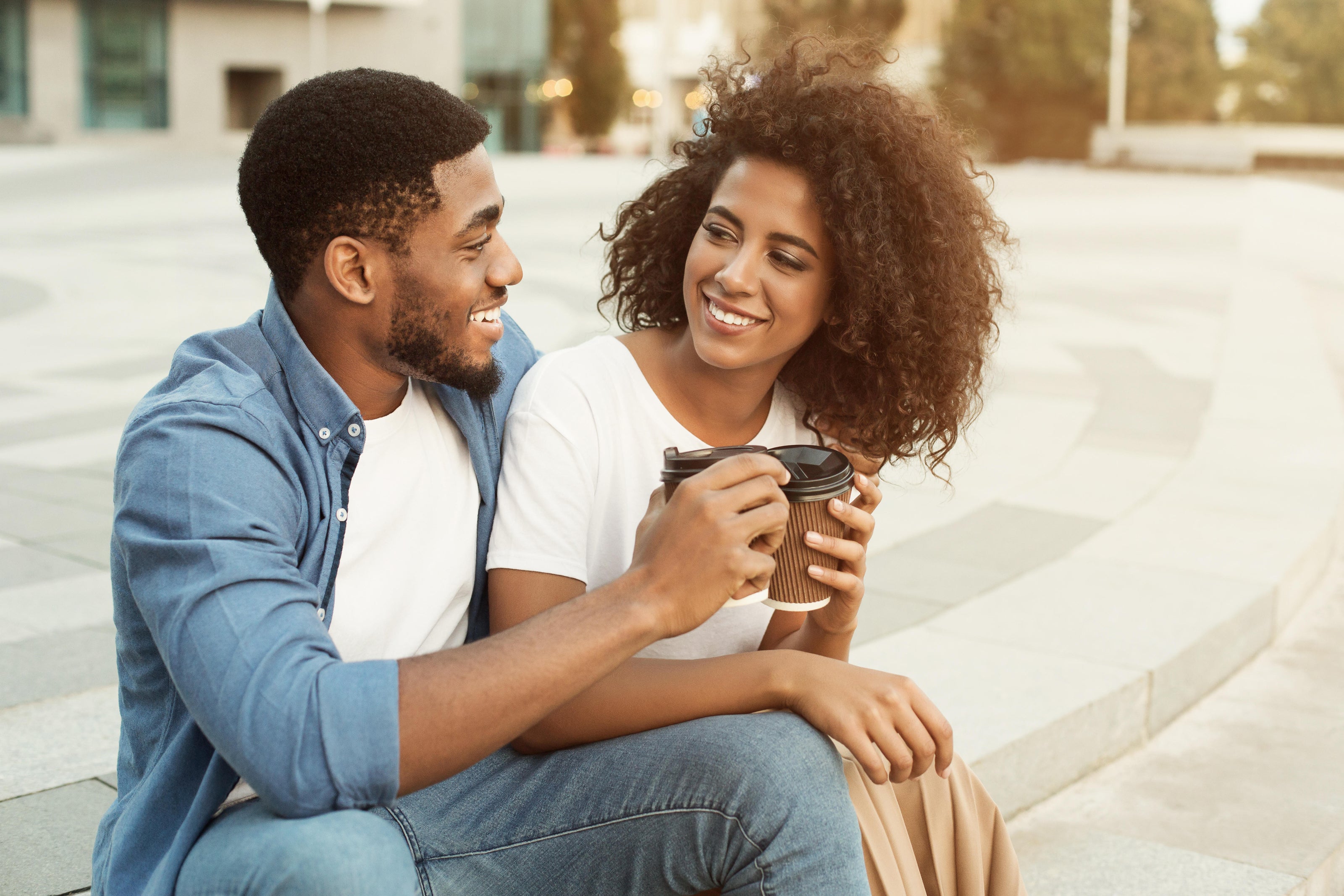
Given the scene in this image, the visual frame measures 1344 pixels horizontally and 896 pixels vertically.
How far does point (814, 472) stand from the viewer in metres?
1.91

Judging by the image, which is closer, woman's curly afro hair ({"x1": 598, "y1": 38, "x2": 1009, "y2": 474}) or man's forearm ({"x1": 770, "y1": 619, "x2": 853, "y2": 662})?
man's forearm ({"x1": 770, "y1": 619, "x2": 853, "y2": 662})

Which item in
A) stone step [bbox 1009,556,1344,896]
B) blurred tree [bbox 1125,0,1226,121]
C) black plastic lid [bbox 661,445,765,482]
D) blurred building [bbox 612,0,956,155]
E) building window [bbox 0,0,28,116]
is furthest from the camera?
blurred building [bbox 612,0,956,155]

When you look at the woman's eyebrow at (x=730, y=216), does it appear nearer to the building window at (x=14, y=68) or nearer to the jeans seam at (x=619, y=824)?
the jeans seam at (x=619, y=824)

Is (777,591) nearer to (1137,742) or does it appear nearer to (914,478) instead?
(1137,742)

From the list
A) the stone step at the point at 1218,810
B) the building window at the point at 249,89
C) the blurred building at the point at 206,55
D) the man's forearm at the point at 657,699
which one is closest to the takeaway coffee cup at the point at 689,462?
the man's forearm at the point at 657,699

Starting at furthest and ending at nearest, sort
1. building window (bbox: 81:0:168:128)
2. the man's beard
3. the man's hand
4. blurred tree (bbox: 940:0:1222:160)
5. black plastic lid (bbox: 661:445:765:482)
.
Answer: blurred tree (bbox: 940:0:1222:160) → building window (bbox: 81:0:168:128) → the man's beard → black plastic lid (bbox: 661:445:765:482) → the man's hand

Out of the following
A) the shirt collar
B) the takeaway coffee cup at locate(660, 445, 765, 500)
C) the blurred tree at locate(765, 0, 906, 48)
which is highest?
the blurred tree at locate(765, 0, 906, 48)

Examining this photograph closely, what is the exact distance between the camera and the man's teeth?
7.77 ft

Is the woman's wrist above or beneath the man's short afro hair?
beneath

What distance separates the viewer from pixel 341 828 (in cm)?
155

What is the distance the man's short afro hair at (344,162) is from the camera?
71.6 inches

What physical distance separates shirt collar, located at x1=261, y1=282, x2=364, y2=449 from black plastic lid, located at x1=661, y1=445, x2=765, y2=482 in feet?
1.46

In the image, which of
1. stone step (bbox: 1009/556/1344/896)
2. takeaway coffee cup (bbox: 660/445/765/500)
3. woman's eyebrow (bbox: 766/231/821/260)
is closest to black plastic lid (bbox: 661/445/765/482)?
takeaway coffee cup (bbox: 660/445/765/500)

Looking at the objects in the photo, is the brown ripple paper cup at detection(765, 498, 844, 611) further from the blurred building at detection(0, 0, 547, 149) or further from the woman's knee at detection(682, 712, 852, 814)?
the blurred building at detection(0, 0, 547, 149)
